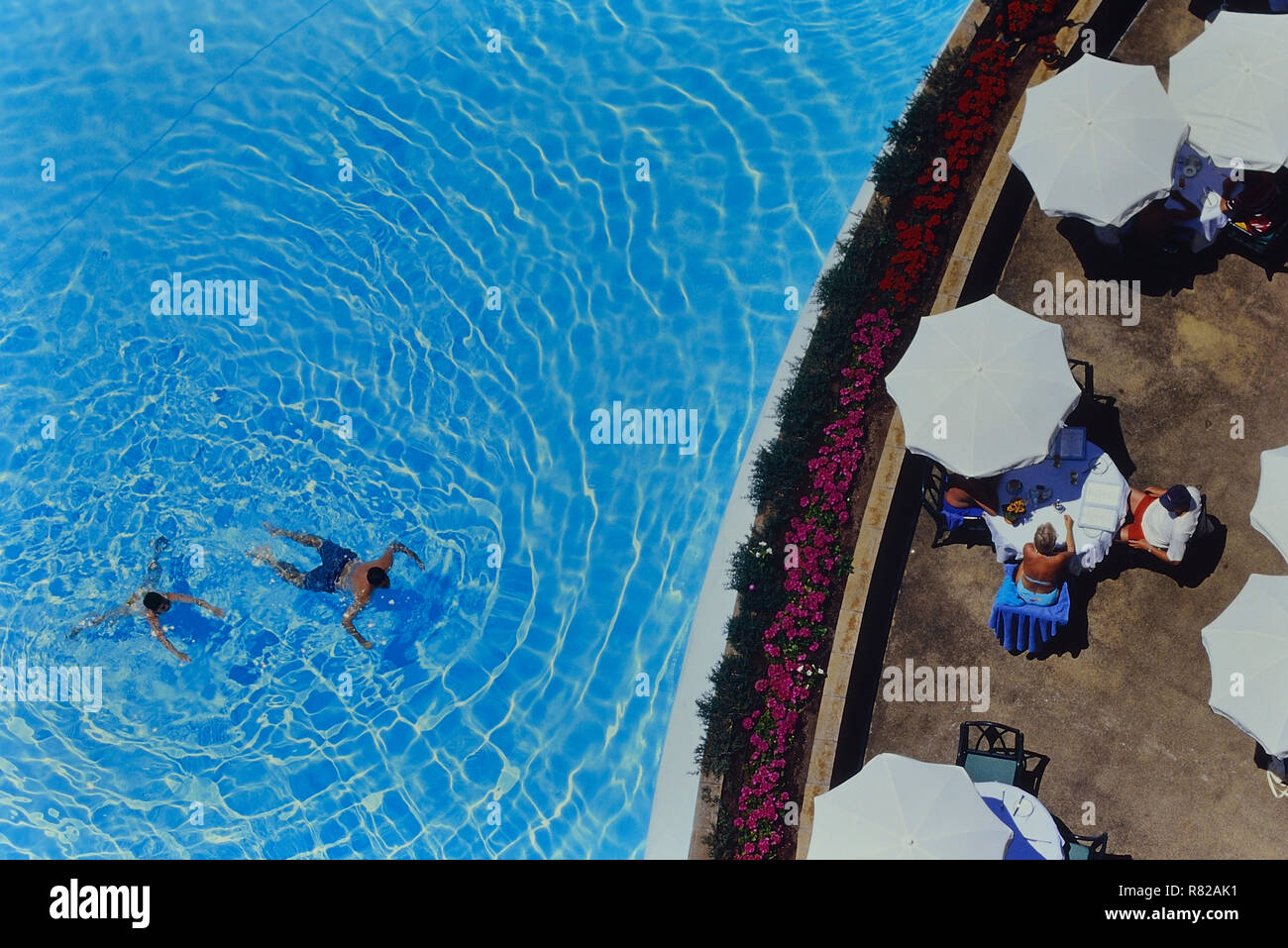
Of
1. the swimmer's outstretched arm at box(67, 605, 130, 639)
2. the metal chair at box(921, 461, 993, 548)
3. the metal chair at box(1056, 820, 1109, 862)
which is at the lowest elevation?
the metal chair at box(1056, 820, 1109, 862)

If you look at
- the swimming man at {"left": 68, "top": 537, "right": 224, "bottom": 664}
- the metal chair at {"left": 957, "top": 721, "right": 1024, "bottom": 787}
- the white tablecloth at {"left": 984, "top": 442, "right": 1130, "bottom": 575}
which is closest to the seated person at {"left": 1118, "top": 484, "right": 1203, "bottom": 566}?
the white tablecloth at {"left": 984, "top": 442, "right": 1130, "bottom": 575}

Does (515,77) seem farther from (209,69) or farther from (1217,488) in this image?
(1217,488)

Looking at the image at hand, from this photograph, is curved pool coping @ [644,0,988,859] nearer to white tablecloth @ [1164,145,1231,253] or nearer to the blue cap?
white tablecloth @ [1164,145,1231,253]

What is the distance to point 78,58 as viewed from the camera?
13766 mm

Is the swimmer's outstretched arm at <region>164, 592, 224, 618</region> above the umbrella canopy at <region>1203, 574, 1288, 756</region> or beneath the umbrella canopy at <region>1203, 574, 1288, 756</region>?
above

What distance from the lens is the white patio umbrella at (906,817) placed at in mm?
10180

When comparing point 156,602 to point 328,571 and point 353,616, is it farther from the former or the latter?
point 353,616

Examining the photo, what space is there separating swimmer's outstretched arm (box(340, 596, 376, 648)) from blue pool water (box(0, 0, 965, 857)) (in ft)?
0.50

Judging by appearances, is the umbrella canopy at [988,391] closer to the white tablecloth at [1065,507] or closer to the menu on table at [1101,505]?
the white tablecloth at [1065,507]

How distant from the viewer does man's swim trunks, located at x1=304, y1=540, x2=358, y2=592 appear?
12.9m

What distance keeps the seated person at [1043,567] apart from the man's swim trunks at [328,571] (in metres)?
8.43

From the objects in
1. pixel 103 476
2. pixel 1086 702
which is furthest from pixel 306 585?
pixel 1086 702

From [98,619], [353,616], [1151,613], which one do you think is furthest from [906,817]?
[98,619]
